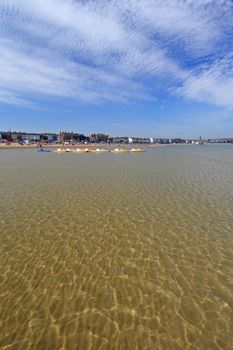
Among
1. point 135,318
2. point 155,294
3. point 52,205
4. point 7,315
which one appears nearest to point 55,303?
point 7,315

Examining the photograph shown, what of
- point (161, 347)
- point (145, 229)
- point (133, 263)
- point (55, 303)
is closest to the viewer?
point (161, 347)

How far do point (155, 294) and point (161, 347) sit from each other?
147cm

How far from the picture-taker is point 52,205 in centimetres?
1351

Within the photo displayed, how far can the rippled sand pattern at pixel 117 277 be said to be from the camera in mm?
4531

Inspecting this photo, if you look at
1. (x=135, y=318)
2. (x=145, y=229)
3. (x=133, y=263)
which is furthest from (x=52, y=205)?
(x=135, y=318)

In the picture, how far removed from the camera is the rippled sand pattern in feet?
14.9

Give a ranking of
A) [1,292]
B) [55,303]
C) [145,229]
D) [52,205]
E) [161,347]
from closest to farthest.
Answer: [161,347] → [55,303] → [1,292] → [145,229] → [52,205]

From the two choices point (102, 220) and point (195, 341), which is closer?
point (195, 341)

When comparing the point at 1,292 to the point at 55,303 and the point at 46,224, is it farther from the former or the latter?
the point at 46,224

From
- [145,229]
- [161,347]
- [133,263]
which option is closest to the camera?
[161,347]

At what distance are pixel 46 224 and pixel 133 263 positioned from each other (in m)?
5.11

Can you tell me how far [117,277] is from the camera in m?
6.41

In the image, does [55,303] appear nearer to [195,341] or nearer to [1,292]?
[1,292]

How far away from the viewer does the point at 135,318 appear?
4922 mm
